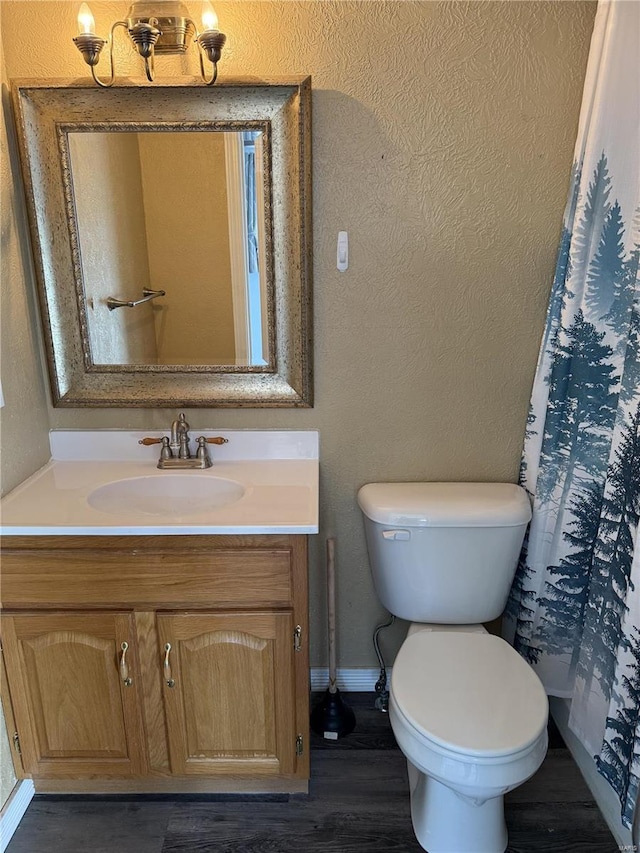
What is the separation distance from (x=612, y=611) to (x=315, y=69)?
1548mm

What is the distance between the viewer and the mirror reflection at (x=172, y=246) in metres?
1.66

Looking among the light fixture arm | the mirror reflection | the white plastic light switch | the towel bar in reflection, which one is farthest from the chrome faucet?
the light fixture arm

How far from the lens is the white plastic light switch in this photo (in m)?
1.71

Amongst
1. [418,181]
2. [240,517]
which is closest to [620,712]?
[240,517]

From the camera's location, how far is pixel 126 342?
1.81 m

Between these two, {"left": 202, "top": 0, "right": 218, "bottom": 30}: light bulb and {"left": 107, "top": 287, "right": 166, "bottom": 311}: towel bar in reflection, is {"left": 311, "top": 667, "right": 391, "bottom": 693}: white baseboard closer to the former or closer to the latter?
{"left": 107, "top": 287, "right": 166, "bottom": 311}: towel bar in reflection

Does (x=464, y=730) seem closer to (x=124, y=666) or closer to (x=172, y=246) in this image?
(x=124, y=666)

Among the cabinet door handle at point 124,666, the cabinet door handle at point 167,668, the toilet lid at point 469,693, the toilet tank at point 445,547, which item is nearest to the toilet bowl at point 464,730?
the toilet lid at point 469,693

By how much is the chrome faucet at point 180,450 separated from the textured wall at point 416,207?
7 cm

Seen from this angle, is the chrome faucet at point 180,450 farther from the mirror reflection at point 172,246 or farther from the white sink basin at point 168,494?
the mirror reflection at point 172,246

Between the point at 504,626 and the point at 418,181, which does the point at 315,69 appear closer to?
the point at 418,181

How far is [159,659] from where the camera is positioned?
5.14ft

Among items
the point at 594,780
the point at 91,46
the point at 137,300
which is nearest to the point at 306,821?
the point at 594,780

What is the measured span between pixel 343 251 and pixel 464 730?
123 centimetres
